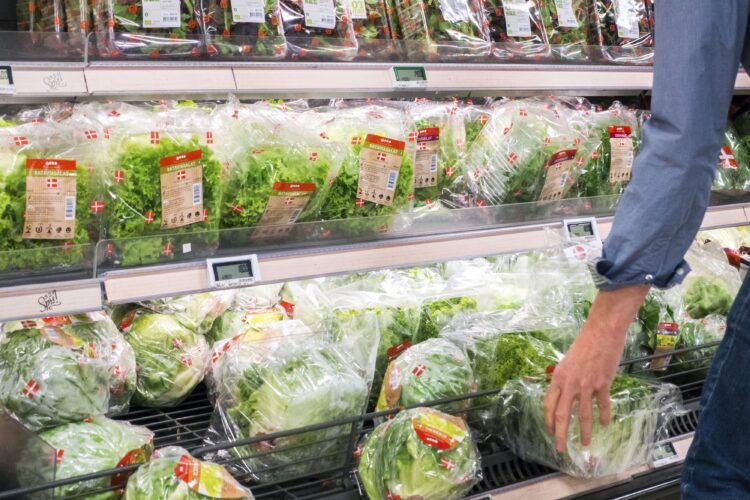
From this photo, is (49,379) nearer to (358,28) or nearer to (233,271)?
(233,271)

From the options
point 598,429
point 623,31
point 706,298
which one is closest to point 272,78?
point 598,429

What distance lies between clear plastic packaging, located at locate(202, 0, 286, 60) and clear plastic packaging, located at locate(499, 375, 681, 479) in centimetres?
97

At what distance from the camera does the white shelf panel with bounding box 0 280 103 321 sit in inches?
53.4

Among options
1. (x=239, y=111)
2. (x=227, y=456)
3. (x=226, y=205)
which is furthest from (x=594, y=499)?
(x=239, y=111)

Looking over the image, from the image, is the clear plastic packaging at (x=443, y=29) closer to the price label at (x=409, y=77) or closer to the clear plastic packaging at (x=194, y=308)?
the price label at (x=409, y=77)

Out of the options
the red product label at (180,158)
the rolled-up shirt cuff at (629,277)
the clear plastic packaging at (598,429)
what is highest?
the red product label at (180,158)

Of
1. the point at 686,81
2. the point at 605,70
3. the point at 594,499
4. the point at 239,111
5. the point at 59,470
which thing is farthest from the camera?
the point at 605,70

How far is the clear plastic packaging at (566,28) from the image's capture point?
7.54 feet

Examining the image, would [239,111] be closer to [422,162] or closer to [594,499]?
[422,162]

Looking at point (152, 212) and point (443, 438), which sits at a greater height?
point (152, 212)

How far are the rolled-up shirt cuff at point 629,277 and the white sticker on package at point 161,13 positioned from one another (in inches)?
42.1

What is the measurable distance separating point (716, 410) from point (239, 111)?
1.20m

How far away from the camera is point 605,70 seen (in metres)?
2.25

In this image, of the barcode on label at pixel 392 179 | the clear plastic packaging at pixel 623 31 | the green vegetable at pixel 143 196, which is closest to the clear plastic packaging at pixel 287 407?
the green vegetable at pixel 143 196
